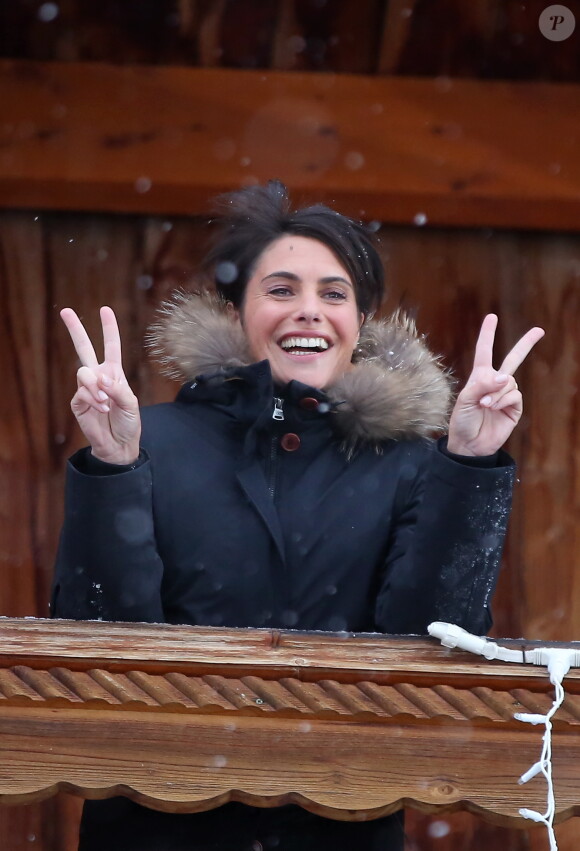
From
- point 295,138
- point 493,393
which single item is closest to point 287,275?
point 493,393

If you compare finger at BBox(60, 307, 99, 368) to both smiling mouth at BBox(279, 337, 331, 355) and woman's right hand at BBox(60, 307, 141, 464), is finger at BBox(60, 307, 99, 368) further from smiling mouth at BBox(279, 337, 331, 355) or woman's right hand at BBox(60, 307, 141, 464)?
smiling mouth at BBox(279, 337, 331, 355)

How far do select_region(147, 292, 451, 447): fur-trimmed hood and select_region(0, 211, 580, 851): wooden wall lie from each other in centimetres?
72

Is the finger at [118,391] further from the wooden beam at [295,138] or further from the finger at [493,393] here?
the wooden beam at [295,138]

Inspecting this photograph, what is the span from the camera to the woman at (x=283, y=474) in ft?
6.15

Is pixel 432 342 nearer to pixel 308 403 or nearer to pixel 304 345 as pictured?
pixel 304 345

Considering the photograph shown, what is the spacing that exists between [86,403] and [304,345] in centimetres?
51

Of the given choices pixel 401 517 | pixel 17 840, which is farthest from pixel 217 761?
pixel 17 840

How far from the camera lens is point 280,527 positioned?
209 centimetres

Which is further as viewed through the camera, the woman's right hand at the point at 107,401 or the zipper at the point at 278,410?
the zipper at the point at 278,410

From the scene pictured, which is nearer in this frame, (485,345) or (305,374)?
(485,345)

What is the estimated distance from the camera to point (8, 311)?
3.12 metres

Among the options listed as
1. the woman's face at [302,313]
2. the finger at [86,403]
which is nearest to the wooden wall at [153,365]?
the woman's face at [302,313]

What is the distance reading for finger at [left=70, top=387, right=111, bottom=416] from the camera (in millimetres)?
1846

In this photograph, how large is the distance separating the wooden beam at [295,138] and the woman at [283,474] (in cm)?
48
